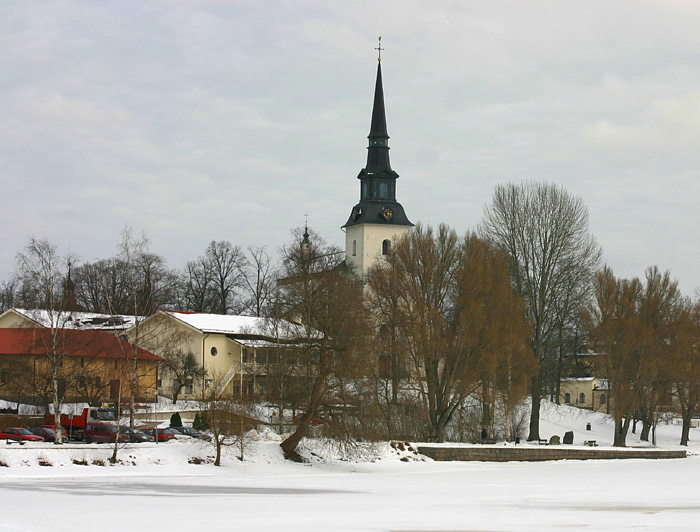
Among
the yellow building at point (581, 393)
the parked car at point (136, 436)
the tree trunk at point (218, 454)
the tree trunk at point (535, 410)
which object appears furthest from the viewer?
the yellow building at point (581, 393)

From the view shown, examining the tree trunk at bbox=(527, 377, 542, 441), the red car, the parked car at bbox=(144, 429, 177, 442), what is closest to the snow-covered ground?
the parked car at bbox=(144, 429, 177, 442)

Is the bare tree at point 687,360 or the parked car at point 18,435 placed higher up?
the bare tree at point 687,360

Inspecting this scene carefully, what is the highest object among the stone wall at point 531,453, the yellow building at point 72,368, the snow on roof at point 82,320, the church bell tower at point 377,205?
the church bell tower at point 377,205

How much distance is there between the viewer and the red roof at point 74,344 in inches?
2172

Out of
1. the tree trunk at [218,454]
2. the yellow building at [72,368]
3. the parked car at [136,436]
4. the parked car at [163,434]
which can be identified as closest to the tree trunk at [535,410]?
the parked car at [163,434]

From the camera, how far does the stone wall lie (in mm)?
54625

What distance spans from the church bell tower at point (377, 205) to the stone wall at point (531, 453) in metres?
42.8

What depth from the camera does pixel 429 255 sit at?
60.3 meters

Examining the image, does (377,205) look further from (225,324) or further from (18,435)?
(18,435)

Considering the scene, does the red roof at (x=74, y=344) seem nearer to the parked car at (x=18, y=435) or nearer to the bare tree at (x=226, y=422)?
A: the parked car at (x=18, y=435)

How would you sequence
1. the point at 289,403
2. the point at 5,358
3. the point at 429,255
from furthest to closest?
1. the point at 5,358
2. the point at 429,255
3. the point at 289,403

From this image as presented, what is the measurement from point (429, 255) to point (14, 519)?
126 feet

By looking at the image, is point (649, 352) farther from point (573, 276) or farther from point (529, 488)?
point (529, 488)

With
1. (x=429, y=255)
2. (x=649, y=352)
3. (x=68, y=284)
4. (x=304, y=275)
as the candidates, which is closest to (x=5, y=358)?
(x=68, y=284)
